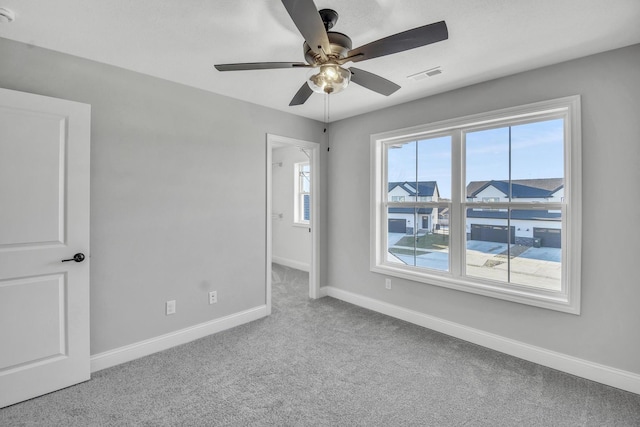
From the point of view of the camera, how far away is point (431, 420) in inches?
76.6

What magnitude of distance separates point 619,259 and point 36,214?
4.21m

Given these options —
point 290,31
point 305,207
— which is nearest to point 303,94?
point 290,31

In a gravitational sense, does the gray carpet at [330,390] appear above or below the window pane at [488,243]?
below

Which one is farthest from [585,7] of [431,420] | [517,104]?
[431,420]

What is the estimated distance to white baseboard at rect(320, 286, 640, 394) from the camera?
225 cm

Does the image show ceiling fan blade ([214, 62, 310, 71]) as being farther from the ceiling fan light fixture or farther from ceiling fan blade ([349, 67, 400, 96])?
ceiling fan blade ([349, 67, 400, 96])

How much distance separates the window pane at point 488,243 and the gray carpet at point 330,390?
73 centimetres

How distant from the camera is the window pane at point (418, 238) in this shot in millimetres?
3354

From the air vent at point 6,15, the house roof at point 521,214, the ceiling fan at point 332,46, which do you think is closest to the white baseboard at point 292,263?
the house roof at point 521,214

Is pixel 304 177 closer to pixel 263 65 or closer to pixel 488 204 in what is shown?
pixel 488 204

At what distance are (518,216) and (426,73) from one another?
1.54m

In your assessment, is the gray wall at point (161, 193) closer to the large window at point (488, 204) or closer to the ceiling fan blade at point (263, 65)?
the ceiling fan blade at point (263, 65)

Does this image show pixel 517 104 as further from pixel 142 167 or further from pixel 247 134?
pixel 142 167

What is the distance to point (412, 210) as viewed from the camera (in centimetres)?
363
